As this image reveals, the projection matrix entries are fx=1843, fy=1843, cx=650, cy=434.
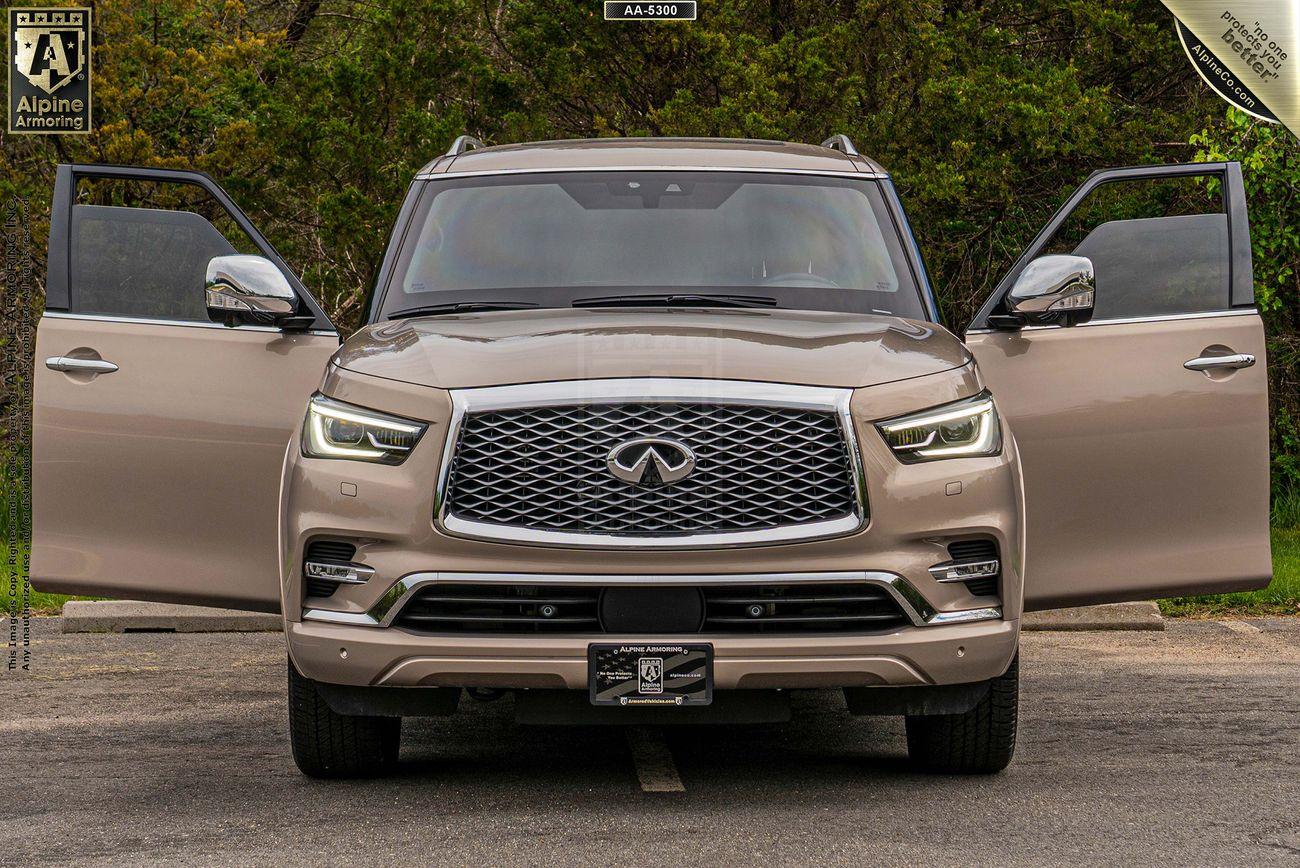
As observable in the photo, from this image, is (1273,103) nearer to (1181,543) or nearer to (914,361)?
(1181,543)

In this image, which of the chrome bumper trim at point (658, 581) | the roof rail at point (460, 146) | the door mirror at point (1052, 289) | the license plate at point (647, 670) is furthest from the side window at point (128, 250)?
the door mirror at point (1052, 289)

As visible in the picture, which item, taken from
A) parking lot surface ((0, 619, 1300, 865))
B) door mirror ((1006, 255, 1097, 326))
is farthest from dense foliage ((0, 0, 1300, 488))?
door mirror ((1006, 255, 1097, 326))

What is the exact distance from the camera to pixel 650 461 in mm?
5207

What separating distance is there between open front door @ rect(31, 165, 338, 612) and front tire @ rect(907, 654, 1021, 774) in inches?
87.7

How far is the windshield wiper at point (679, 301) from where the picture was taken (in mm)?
6234

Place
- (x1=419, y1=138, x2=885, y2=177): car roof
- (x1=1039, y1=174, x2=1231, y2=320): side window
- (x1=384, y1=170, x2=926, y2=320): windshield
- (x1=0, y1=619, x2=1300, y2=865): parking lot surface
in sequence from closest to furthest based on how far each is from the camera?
(x1=0, y1=619, x2=1300, y2=865): parking lot surface
(x1=384, y1=170, x2=926, y2=320): windshield
(x1=1039, y1=174, x2=1231, y2=320): side window
(x1=419, y1=138, x2=885, y2=177): car roof

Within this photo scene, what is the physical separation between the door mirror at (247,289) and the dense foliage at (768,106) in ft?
22.3

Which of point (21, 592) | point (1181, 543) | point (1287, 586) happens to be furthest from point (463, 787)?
point (1287, 586)

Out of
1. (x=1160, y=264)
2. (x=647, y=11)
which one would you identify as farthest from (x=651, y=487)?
(x=647, y=11)

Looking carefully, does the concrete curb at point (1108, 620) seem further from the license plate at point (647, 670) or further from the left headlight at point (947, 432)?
the license plate at point (647, 670)

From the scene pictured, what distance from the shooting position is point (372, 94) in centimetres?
1374

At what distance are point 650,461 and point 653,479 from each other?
5 cm

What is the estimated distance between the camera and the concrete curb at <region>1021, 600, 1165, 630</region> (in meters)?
9.97

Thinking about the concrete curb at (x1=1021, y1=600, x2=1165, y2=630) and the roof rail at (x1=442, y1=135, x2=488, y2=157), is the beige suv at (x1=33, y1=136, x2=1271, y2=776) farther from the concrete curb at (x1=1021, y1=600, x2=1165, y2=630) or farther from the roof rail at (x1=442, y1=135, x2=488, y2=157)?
the concrete curb at (x1=1021, y1=600, x2=1165, y2=630)
